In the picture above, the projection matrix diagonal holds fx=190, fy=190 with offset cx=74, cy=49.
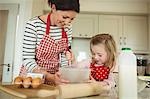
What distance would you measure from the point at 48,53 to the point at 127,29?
50 cm

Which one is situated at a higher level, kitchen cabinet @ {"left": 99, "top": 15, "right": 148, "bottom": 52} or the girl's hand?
kitchen cabinet @ {"left": 99, "top": 15, "right": 148, "bottom": 52}

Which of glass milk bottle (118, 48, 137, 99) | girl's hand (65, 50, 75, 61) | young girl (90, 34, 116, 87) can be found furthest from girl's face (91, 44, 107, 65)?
glass milk bottle (118, 48, 137, 99)

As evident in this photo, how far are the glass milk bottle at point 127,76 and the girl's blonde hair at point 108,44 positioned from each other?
0.47 m

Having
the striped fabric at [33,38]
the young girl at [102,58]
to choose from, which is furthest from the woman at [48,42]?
the young girl at [102,58]

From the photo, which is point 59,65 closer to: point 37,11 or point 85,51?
point 85,51

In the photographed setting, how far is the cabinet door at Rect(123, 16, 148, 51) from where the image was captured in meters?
1.11

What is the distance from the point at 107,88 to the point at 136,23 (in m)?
0.61

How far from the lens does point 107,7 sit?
1110 mm

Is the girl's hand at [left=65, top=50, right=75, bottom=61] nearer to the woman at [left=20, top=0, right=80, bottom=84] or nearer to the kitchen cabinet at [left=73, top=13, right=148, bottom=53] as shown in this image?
the woman at [left=20, top=0, right=80, bottom=84]

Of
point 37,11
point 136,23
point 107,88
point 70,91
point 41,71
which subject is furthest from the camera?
point 136,23

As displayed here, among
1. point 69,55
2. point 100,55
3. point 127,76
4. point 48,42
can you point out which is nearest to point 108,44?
point 100,55

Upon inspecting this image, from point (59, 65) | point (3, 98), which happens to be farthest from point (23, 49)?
point (3, 98)

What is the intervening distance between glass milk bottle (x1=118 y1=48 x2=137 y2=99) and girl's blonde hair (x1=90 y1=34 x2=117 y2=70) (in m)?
0.47

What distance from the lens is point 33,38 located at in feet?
3.01
